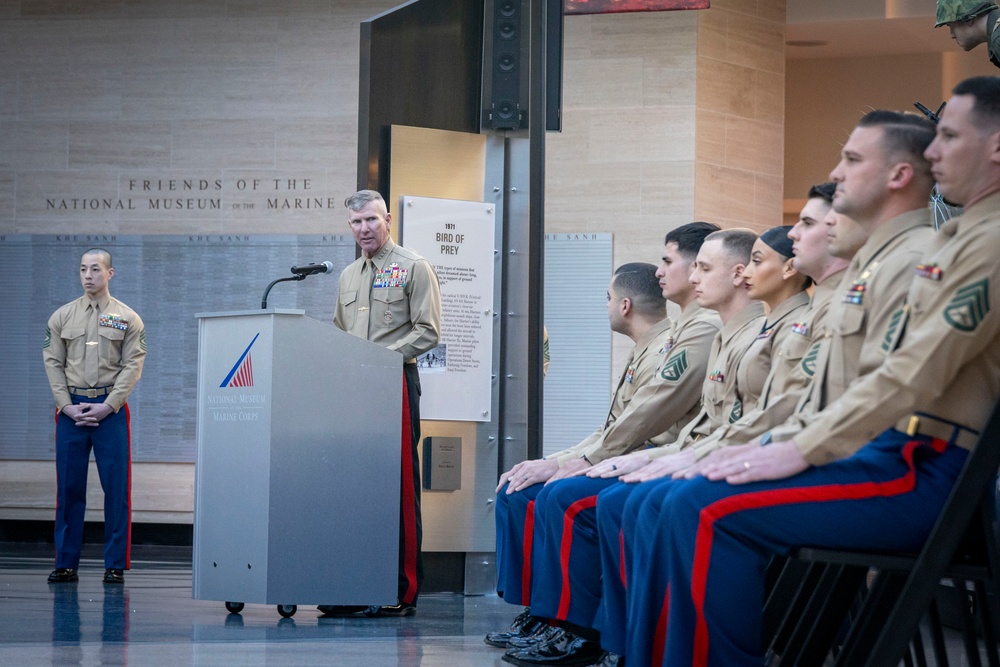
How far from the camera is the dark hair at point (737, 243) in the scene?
352 centimetres

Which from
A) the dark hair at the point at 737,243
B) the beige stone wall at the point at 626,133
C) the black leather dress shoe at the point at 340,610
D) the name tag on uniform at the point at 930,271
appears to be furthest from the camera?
the beige stone wall at the point at 626,133

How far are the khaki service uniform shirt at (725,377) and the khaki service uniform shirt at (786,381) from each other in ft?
0.84

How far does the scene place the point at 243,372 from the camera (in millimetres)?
4848

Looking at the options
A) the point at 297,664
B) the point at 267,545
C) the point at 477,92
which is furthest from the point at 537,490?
the point at 477,92

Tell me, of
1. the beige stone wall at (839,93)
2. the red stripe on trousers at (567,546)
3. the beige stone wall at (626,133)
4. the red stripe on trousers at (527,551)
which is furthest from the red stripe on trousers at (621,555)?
the beige stone wall at (839,93)

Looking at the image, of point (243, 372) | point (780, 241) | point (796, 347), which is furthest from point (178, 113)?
point (796, 347)

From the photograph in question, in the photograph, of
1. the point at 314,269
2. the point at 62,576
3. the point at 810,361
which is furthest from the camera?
the point at 62,576

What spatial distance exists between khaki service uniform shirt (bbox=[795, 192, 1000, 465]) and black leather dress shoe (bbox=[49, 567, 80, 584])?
16.8 feet

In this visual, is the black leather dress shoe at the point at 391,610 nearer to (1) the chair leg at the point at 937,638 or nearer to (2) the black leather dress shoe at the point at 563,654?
(2) the black leather dress shoe at the point at 563,654

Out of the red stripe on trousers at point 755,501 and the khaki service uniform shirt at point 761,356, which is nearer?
the red stripe on trousers at point 755,501

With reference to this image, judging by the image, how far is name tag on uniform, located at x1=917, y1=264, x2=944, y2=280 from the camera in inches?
81.1

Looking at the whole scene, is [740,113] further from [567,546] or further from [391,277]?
[567,546]

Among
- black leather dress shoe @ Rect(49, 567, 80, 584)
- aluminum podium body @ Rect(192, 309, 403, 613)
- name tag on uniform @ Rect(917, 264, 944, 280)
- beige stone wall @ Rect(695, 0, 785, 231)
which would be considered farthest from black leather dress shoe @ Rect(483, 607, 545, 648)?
beige stone wall @ Rect(695, 0, 785, 231)

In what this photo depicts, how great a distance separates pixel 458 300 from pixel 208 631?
2116mm
